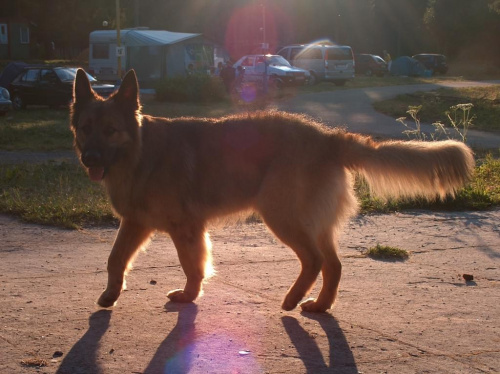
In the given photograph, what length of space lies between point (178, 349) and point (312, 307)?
1.35 m

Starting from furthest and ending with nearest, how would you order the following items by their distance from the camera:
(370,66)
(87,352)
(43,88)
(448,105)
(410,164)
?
(370,66), (43,88), (448,105), (410,164), (87,352)

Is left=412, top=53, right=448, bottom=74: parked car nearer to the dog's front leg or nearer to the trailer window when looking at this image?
the trailer window

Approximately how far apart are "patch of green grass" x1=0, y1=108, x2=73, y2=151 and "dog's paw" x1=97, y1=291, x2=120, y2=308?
12174mm

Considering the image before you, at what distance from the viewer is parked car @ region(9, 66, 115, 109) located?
1127 inches

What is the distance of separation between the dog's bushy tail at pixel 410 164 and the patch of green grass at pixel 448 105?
15.6 meters

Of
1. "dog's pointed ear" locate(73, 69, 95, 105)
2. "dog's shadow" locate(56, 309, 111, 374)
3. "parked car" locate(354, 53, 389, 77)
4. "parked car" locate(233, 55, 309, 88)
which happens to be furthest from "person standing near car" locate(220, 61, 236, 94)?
"dog's shadow" locate(56, 309, 111, 374)

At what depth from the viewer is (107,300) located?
17.5 feet

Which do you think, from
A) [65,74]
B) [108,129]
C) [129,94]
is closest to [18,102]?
[65,74]

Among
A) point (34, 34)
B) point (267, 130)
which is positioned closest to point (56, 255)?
point (267, 130)

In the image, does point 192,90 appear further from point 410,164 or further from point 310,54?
point 410,164

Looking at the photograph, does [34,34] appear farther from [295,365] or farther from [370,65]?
[295,365]

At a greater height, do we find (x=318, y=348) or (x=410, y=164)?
(x=410, y=164)

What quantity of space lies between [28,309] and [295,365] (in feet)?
6.72

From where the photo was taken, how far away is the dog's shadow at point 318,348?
13.8 feet
